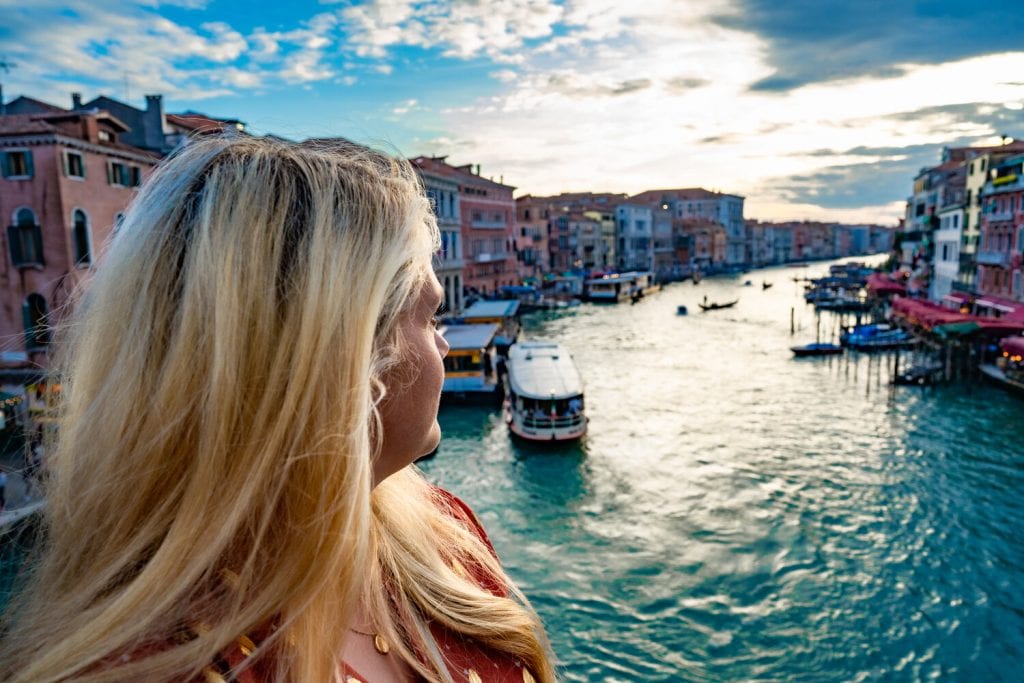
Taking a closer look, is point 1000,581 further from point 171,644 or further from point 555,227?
point 555,227

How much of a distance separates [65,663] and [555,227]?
5402cm

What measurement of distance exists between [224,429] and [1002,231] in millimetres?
27549

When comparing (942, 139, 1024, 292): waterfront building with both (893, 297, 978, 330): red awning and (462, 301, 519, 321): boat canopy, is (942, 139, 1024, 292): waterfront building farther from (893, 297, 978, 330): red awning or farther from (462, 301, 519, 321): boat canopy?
(462, 301, 519, 321): boat canopy

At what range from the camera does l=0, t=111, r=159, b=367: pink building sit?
1156cm

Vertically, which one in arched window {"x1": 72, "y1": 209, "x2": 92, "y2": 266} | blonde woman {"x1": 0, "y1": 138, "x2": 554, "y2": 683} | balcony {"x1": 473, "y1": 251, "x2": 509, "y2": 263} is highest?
arched window {"x1": 72, "y1": 209, "x2": 92, "y2": 266}

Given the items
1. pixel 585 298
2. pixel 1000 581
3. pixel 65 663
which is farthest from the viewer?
pixel 585 298

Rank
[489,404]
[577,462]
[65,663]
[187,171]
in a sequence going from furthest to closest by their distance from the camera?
1. [489,404]
2. [577,462]
3. [187,171]
4. [65,663]

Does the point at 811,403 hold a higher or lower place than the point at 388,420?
lower

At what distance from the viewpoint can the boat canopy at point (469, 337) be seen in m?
16.4

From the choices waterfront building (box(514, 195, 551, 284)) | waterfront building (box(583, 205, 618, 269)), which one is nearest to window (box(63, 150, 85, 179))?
waterfront building (box(514, 195, 551, 284))

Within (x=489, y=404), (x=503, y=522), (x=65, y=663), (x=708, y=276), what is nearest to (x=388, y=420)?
(x=65, y=663)

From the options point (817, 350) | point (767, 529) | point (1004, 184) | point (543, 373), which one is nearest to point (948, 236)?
point (1004, 184)

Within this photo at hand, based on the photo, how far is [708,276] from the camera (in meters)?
71.4

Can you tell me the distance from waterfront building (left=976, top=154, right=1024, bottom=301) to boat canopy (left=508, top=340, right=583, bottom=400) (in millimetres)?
15911
